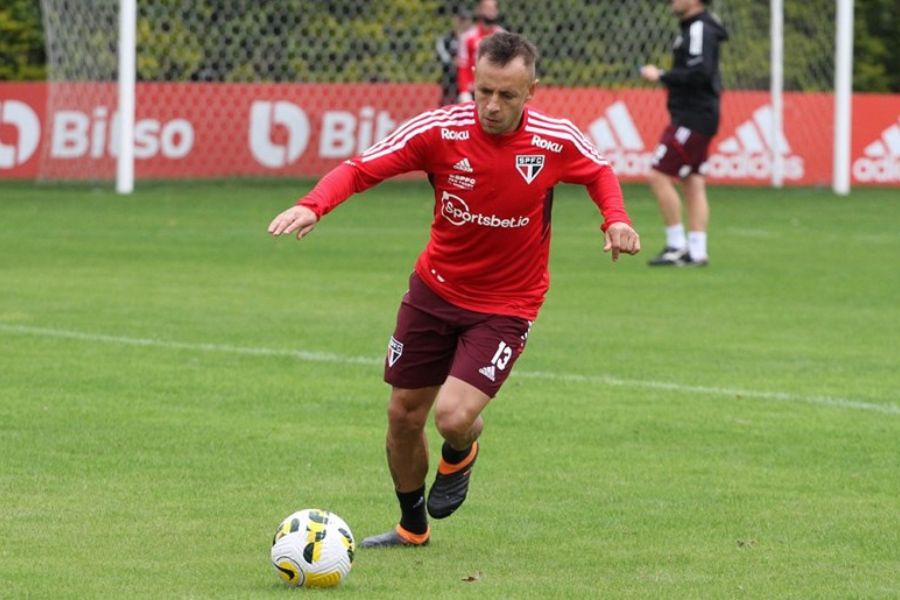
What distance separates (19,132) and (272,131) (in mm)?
3276

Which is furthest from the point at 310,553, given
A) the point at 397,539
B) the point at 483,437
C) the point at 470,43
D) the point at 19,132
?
the point at 19,132

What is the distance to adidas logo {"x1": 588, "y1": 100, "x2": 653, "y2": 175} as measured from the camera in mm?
26781

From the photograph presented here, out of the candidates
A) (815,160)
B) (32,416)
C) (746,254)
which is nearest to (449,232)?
(32,416)

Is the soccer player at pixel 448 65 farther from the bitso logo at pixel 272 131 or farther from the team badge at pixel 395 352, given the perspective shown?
the team badge at pixel 395 352

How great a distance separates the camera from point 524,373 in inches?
432

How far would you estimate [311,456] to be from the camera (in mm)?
8414

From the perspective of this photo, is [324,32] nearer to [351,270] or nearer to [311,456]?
[351,270]

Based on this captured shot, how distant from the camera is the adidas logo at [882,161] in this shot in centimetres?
2806

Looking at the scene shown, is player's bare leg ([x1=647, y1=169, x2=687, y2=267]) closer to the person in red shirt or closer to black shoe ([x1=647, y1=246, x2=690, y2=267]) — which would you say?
black shoe ([x1=647, y1=246, x2=690, y2=267])

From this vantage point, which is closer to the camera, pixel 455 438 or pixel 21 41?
pixel 455 438

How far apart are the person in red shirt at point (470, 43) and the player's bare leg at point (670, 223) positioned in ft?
21.4

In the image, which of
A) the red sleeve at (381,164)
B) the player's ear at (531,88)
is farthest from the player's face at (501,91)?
the red sleeve at (381,164)

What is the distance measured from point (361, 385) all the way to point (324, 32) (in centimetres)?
1684

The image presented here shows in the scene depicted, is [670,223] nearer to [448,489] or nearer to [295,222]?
[448,489]
